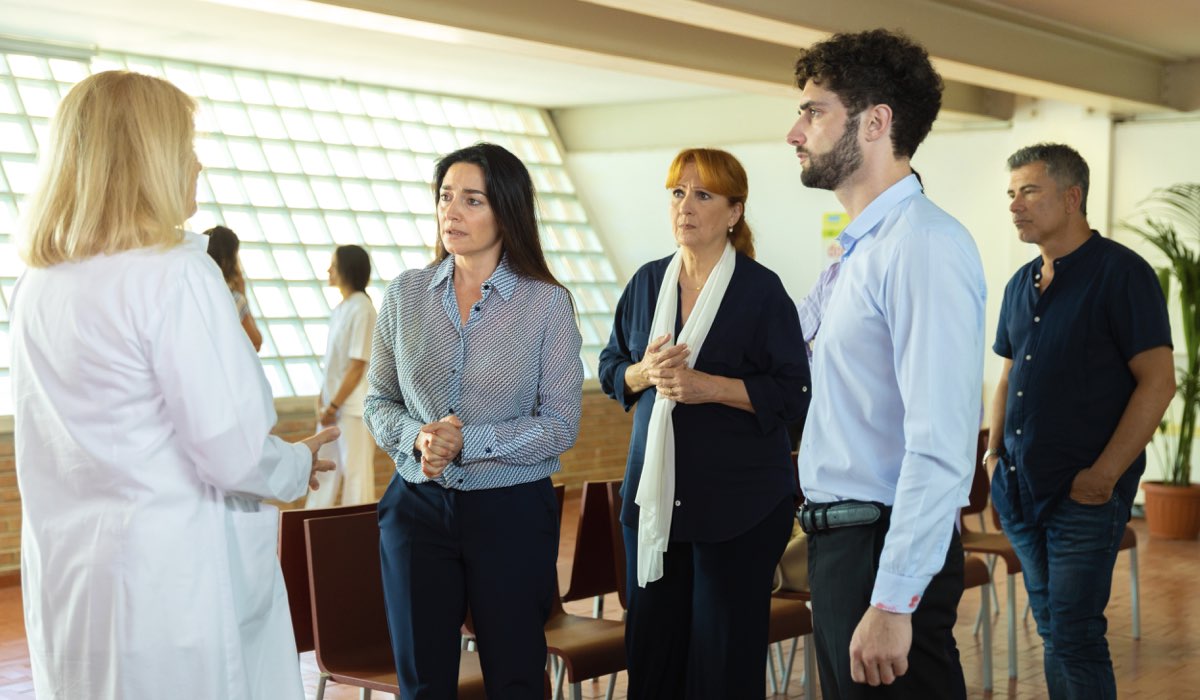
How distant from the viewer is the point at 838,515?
2.11 m

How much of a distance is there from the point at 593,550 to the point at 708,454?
1148 millimetres

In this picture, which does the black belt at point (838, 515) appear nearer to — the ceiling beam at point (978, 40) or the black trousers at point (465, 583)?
the black trousers at point (465, 583)

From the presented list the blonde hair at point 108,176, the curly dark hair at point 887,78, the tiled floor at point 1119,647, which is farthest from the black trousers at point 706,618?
the blonde hair at point 108,176

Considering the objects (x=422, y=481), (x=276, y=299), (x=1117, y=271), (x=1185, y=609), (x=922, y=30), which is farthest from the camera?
(x=276, y=299)

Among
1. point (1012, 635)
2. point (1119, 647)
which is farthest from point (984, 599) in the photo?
point (1119, 647)

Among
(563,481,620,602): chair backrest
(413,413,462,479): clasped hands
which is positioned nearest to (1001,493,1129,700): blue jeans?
(563,481,620,602): chair backrest

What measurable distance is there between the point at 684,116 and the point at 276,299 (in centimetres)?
429

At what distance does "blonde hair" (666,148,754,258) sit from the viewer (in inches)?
135

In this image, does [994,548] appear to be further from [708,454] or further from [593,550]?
[708,454]

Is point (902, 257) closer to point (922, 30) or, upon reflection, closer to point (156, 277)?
point (156, 277)

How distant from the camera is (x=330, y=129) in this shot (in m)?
11.2

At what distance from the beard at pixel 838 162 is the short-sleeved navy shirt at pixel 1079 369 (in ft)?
6.03

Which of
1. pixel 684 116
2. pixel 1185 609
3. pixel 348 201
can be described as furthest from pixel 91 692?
pixel 684 116

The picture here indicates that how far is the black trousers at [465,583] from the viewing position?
2844 mm
